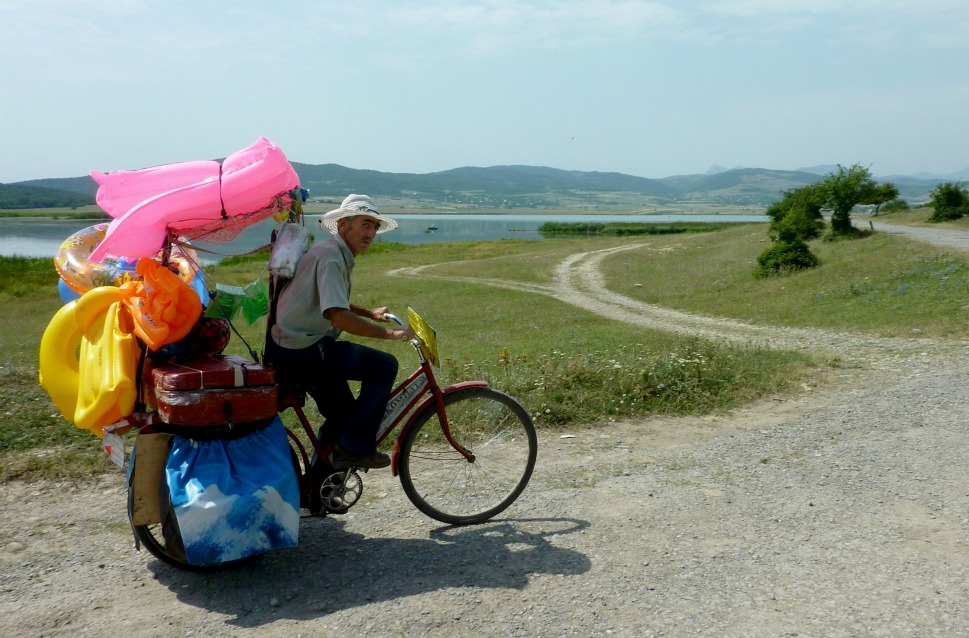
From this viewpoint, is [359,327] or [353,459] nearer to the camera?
[359,327]

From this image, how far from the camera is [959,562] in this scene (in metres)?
4.18

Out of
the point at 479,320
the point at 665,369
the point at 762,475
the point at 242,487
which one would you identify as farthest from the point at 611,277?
the point at 242,487

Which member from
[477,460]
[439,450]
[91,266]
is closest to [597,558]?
[477,460]

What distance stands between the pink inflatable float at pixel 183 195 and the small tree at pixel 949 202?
49.1 metres

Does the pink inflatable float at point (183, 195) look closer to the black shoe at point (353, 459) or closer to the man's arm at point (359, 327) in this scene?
the man's arm at point (359, 327)

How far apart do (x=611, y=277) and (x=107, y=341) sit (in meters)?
30.7

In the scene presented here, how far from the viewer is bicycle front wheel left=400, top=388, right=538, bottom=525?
5090 millimetres

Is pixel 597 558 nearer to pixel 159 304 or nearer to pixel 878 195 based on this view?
pixel 159 304

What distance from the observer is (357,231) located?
4582 millimetres

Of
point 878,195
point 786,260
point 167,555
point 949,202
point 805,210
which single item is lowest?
point 167,555

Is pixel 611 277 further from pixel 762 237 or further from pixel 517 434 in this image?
pixel 517 434

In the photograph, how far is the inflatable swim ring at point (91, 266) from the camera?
450 cm

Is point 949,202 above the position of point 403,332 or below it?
above

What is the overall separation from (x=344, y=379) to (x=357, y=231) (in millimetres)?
865
